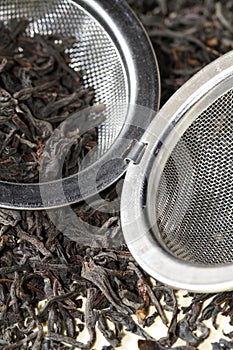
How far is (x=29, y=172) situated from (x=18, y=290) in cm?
45

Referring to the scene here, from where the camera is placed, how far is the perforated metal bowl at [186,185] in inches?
93.6

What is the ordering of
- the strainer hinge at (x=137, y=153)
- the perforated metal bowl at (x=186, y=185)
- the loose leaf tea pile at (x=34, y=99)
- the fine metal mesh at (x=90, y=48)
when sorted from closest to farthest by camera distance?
the perforated metal bowl at (x=186, y=185)
the strainer hinge at (x=137, y=153)
the loose leaf tea pile at (x=34, y=99)
the fine metal mesh at (x=90, y=48)

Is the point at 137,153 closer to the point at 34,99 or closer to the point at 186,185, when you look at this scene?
the point at 186,185

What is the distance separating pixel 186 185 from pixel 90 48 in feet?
2.62

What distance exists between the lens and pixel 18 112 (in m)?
2.85

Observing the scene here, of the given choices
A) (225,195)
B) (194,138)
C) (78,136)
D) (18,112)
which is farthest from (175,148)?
(18,112)

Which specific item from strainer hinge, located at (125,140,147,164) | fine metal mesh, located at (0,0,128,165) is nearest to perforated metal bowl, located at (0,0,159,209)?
fine metal mesh, located at (0,0,128,165)

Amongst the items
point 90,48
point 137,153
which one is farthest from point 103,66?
point 137,153

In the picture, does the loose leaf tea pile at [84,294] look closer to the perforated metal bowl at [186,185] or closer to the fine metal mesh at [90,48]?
the perforated metal bowl at [186,185]

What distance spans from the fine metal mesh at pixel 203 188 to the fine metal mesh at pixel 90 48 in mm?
305

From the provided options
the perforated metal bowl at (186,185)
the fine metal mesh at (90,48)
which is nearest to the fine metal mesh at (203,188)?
the perforated metal bowl at (186,185)

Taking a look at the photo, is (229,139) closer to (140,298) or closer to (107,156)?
(107,156)

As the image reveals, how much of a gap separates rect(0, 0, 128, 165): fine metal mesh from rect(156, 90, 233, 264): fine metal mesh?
31cm

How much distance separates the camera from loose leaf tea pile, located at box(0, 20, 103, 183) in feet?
8.99
